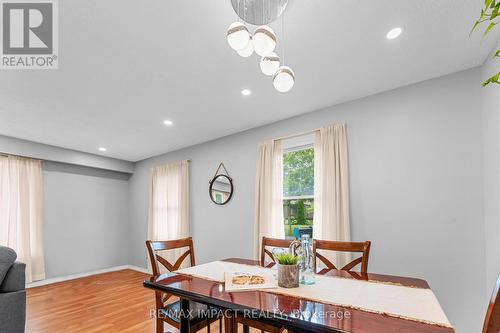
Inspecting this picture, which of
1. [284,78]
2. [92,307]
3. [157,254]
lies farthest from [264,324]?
[92,307]

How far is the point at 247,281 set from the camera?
162 centimetres

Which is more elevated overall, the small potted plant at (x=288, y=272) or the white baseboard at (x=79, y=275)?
the small potted plant at (x=288, y=272)

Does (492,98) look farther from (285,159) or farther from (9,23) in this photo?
(9,23)

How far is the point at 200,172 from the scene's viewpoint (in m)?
4.78

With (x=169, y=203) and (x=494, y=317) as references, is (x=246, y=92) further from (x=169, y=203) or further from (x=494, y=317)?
(x=169, y=203)

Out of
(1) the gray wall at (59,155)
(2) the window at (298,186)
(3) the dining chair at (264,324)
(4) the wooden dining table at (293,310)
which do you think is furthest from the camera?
(1) the gray wall at (59,155)

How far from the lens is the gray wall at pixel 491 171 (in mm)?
1980

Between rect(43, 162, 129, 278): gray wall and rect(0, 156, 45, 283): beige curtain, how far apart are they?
7.5 inches

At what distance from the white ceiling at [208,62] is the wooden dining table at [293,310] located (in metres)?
1.71

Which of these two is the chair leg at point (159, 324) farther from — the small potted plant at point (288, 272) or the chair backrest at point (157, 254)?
the small potted plant at point (288, 272)

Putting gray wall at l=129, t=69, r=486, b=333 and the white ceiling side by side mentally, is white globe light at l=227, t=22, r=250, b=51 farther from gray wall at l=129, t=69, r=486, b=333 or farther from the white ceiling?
gray wall at l=129, t=69, r=486, b=333

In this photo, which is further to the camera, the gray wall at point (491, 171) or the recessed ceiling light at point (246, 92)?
the recessed ceiling light at point (246, 92)

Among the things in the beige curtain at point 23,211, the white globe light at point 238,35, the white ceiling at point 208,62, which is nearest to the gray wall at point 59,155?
the beige curtain at point 23,211

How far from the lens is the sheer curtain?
191 inches
